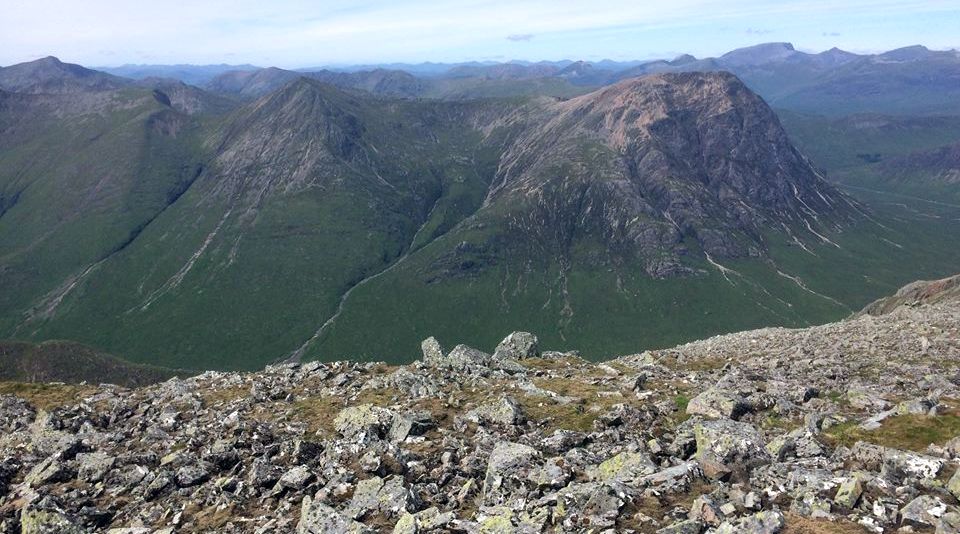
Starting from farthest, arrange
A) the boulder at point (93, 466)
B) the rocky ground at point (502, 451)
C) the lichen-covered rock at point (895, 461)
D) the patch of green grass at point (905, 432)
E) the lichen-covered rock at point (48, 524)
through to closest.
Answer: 1. the boulder at point (93, 466)
2. the patch of green grass at point (905, 432)
3. the lichen-covered rock at point (48, 524)
4. the lichen-covered rock at point (895, 461)
5. the rocky ground at point (502, 451)

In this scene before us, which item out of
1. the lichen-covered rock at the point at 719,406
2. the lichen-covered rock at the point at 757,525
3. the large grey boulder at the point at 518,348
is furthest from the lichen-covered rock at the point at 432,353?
the lichen-covered rock at the point at 757,525

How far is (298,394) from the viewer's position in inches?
1913

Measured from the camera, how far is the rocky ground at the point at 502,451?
22016mm

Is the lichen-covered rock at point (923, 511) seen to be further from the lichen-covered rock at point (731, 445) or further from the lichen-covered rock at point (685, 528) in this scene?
the lichen-covered rock at point (685, 528)

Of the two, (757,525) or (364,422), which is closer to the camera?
(757,525)

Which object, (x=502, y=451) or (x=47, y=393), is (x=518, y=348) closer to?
(x=502, y=451)

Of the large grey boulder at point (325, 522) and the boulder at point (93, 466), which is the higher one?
the large grey boulder at point (325, 522)

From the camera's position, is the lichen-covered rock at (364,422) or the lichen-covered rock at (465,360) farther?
the lichen-covered rock at (465,360)

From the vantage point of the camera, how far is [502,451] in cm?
2855

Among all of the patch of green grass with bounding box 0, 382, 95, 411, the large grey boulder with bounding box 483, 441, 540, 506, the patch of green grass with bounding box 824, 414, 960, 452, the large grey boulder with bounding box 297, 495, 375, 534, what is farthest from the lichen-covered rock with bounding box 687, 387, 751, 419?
the patch of green grass with bounding box 0, 382, 95, 411

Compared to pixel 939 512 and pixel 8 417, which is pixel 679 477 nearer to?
pixel 939 512

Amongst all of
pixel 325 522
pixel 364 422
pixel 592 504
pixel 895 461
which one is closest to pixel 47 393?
pixel 364 422

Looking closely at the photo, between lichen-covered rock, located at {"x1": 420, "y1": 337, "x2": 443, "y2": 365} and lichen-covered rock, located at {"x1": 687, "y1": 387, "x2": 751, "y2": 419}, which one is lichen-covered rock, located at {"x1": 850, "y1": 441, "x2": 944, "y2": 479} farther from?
lichen-covered rock, located at {"x1": 420, "y1": 337, "x2": 443, "y2": 365}

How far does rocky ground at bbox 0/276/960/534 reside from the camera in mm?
22016
